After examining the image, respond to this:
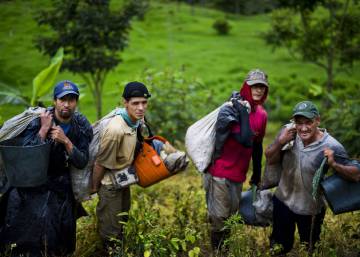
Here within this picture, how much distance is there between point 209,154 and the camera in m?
4.08

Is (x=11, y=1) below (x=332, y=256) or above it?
above

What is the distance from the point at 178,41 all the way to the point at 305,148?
57.3 ft

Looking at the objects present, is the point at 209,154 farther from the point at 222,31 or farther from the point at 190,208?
the point at 222,31

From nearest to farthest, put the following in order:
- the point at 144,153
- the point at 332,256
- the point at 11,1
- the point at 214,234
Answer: the point at 332,256, the point at 144,153, the point at 214,234, the point at 11,1

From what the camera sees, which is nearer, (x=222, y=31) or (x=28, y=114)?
(x=28, y=114)

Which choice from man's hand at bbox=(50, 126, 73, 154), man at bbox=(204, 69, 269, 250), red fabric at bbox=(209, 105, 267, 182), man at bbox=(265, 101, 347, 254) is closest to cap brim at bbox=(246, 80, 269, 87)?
man at bbox=(204, 69, 269, 250)

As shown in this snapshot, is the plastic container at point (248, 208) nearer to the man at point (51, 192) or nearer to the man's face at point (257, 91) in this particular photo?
the man's face at point (257, 91)

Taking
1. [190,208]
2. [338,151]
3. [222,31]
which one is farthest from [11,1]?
[222,31]

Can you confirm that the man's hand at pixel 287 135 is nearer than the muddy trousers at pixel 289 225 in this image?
Yes

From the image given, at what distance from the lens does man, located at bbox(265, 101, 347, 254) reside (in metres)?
3.54

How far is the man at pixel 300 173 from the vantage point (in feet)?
11.6

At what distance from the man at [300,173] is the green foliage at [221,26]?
19.1 meters

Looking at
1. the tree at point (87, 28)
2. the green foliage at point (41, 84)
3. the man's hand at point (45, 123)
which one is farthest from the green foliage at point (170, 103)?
the man's hand at point (45, 123)

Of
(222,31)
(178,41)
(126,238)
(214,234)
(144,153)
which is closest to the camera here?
(126,238)
